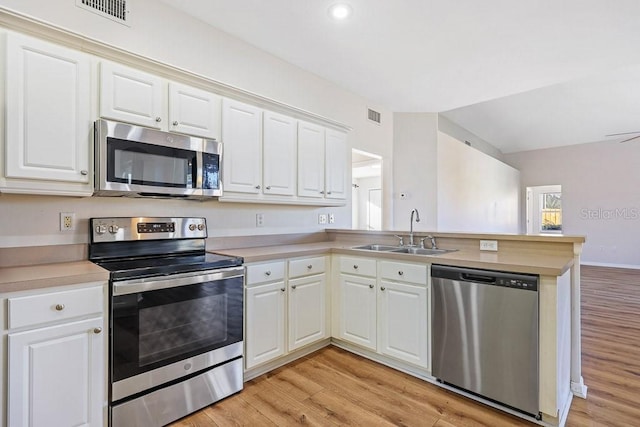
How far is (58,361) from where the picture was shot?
1560mm

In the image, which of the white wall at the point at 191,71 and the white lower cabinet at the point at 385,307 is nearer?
the white wall at the point at 191,71

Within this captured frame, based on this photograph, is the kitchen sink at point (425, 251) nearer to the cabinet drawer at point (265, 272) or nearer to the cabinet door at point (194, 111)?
the cabinet drawer at point (265, 272)

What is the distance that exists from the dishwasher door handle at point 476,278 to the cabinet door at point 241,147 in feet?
5.55

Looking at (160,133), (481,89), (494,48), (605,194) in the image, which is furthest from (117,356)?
(605,194)

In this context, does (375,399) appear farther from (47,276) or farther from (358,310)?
(47,276)

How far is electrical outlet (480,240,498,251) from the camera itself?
2559 millimetres

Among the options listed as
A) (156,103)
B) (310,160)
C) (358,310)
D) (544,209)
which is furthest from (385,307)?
(544,209)

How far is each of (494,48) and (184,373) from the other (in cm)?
380

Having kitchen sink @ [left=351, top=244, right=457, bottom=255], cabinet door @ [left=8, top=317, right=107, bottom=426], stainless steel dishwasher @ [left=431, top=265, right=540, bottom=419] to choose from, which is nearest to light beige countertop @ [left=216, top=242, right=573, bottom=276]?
stainless steel dishwasher @ [left=431, top=265, right=540, bottom=419]

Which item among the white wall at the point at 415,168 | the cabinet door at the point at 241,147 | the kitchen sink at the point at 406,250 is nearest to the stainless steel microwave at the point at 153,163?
the cabinet door at the point at 241,147

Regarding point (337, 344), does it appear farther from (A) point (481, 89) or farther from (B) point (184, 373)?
(A) point (481, 89)

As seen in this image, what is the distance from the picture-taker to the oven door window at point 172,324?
68.9 inches

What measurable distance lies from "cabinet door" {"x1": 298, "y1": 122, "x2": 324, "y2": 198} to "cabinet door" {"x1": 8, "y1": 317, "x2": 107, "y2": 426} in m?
1.94

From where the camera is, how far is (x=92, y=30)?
7.11ft
